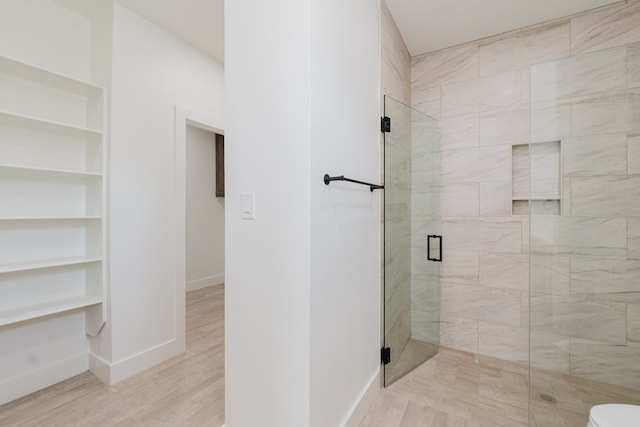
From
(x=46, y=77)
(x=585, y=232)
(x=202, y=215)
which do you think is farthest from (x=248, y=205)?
(x=202, y=215)

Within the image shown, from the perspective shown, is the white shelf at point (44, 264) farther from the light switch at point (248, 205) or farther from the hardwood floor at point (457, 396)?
the hardwood floor at point (457, 396)

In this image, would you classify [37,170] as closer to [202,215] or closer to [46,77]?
[46,77]

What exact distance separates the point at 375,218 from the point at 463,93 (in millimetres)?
1569

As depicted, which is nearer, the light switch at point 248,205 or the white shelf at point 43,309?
the light switch at point 248,205

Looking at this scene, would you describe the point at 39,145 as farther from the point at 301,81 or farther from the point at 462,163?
the point at 462,163

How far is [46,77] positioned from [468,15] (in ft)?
9.97

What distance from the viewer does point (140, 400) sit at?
1.89 m

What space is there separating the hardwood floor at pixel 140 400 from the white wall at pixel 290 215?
1.79 ft

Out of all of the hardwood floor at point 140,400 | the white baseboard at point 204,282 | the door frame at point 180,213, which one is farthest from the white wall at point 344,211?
the white baseboard at point 204,282

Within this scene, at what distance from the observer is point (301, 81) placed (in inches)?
48.3

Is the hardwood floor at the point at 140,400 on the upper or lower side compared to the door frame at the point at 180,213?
lower

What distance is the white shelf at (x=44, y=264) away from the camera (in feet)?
5.73

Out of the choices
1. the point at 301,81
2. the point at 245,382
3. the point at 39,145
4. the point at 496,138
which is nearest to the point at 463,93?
the point at 496,138

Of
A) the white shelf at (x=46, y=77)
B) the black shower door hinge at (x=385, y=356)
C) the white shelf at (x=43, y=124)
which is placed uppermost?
the white shelf at (x=46, y=77)
